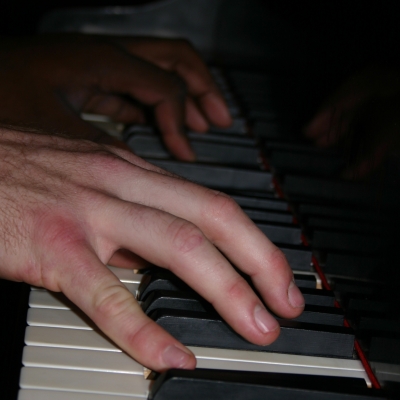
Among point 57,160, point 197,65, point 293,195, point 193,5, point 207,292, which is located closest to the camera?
point 207,292

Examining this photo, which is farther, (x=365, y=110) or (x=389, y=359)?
(x=365, y=110)

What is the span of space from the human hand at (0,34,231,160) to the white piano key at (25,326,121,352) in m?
0.59

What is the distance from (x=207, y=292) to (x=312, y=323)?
0.66ft

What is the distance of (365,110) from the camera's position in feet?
3.67

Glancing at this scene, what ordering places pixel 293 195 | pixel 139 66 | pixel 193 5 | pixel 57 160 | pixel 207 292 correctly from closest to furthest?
1. pixel 207 292
2. pixel 57 160
3. pixel 293 195
4. pixel 139 66
5. pixel 193 5

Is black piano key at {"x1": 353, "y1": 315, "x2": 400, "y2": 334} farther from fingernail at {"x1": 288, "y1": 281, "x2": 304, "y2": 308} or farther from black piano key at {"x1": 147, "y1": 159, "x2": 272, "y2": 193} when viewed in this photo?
black piano key at {"x1": 147, "y1": 159, "x2": 272, "y2": 193}

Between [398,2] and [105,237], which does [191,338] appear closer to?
[105,237]

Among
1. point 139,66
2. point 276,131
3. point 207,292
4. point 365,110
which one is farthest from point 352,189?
point 139,66

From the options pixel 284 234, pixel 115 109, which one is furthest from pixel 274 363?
pixel 115 109

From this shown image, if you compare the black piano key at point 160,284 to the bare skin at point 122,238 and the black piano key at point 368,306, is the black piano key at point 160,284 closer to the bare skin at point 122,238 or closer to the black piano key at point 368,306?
the bare skin at point 122,238

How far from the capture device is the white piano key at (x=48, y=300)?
3.35ft

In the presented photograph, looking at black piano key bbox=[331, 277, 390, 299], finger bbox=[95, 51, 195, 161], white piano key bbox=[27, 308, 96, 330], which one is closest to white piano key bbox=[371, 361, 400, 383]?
black piano key bbox=[331, 277, 390, 299]

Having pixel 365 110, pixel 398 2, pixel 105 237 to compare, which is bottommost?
pixel 105 237

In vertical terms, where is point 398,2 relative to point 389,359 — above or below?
above
